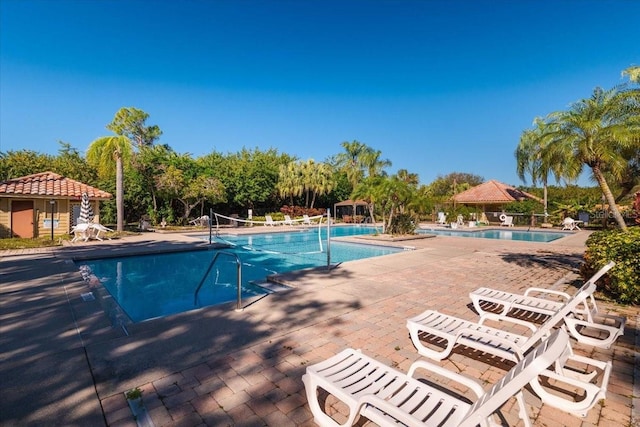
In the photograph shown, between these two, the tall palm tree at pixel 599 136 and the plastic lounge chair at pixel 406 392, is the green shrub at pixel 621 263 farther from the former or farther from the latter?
the plastic lounge chair at pixel 406 392

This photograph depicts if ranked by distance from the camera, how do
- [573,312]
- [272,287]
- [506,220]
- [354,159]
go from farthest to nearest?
[354,159] → [506,220] → [272,287] → [573,312]

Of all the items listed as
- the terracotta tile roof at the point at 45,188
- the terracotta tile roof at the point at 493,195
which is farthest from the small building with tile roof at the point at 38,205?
the terracotta tile roof at the point at 493,195

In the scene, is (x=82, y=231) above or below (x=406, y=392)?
above

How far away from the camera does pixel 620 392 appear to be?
2777mm

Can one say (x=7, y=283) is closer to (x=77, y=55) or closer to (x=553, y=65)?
(x=77, y=55)

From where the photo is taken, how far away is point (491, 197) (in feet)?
105

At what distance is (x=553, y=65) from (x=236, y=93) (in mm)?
24265

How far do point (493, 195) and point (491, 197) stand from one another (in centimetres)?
40

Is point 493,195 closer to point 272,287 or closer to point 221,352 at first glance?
point 272,287

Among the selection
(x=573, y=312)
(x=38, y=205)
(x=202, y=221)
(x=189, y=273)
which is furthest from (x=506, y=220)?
(x=38, y=205)

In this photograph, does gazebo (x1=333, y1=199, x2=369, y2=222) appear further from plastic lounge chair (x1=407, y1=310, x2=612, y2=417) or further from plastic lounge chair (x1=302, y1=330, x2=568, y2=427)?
plastic lounge chair (x1=302, y1=330, x2=568, y2=427)

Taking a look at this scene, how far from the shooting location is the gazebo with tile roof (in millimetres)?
31203

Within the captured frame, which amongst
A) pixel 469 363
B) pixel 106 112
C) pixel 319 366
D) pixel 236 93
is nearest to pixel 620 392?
pixel 469 363

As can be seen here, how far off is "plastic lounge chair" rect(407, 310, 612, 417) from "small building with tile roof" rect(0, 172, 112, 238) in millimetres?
17183
